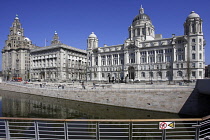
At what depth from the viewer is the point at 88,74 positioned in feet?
292

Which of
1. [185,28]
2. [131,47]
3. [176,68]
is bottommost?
[176,68]

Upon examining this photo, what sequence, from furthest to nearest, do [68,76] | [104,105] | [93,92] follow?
[68,76] → [93,92] → [104,105]

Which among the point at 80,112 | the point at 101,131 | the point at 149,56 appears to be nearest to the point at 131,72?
the point at 149,56

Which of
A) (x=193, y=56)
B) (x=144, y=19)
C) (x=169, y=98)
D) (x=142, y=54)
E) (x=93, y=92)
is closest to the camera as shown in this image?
(x=169, y=98)

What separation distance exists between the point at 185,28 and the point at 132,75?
32.0 m

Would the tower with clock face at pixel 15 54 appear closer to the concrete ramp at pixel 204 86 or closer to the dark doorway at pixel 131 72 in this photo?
the dark doorway at pixel 131 72

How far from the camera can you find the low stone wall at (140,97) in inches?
1055

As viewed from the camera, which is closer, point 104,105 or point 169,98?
point 169,98

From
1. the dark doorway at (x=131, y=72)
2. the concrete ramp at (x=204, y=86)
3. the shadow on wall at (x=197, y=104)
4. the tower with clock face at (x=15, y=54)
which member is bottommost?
the shadow on wall at (x=197, y=104)

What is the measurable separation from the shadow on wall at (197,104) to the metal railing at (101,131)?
7143 mm

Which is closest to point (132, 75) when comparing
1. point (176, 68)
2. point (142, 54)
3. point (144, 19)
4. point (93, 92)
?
point (142, 54)

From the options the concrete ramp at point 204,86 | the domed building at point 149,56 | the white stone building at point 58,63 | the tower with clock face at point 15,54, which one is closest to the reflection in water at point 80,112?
the concrete ramp at point 204,86

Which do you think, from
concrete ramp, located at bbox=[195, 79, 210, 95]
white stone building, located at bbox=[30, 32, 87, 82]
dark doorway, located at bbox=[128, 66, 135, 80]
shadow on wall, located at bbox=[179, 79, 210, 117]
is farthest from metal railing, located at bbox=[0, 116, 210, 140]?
white stone building, located at bbox=[30, 32, 87, 82]

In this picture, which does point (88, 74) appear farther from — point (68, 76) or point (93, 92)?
point (93, 92)
